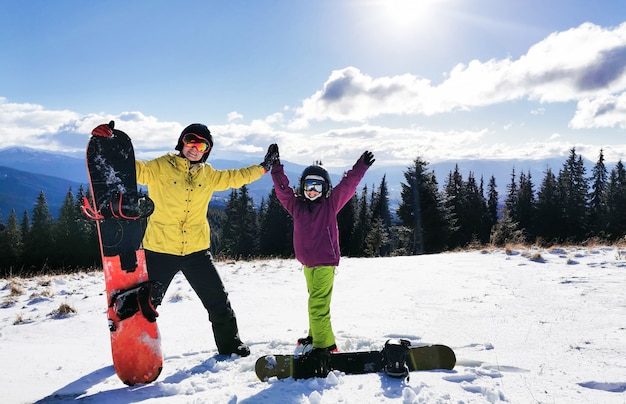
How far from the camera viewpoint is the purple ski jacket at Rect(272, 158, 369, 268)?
166 inches

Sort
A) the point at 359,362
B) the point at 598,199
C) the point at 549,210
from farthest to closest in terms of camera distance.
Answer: the point at 598,199, the point at 549,210, the point at 359,362

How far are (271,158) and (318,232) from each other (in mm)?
1257

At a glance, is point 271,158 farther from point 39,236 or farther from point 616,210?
point 616,210

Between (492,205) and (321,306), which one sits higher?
(321,306)

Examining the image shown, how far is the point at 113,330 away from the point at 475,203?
5243cm

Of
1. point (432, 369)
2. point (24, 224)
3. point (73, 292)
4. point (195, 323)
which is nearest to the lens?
point (432, 369)

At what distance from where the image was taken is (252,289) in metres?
8.50

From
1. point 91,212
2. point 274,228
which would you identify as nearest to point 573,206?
point 274,228

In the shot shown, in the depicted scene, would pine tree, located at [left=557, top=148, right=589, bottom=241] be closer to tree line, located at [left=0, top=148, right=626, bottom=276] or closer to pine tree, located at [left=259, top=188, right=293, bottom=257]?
tree line, located at [left=0, top=148, right=626, bottom=276]

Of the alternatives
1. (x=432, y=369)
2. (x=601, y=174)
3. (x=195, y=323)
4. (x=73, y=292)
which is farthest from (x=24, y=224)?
(x=601, y=174)

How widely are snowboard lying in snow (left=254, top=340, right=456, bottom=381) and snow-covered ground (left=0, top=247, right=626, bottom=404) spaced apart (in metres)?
0.12

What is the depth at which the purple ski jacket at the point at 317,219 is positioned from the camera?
13.9ft

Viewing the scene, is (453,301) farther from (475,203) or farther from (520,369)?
(475,203)

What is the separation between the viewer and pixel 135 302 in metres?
3.65
